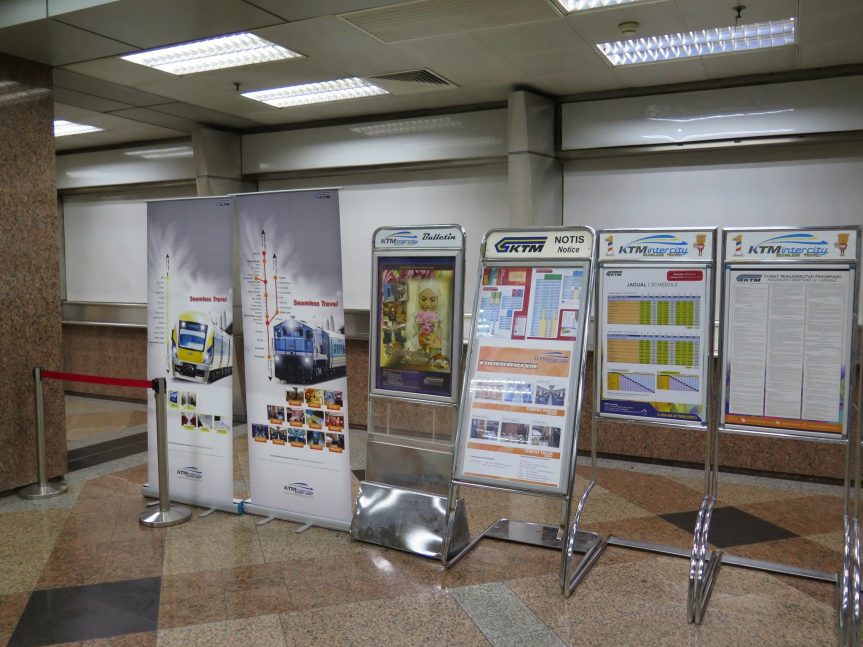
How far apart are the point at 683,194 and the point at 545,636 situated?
410cm

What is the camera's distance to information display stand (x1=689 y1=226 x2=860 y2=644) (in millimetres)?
3551

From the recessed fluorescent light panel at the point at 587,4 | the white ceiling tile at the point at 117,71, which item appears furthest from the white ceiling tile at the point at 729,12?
the white ceiling tile at the point at 117,71

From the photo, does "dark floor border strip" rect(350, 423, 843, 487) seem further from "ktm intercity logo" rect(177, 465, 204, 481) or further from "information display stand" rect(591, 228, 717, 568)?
"ktm intercity logo" rect(177, 465, 204, 481)

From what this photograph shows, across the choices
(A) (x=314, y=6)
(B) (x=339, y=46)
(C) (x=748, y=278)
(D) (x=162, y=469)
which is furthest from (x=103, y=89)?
(C) (x=748, y=278)

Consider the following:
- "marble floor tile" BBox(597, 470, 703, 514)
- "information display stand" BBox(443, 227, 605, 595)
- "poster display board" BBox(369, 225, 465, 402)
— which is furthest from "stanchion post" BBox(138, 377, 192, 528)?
"marble floor tile" BBox(597, 470, 703, 514)

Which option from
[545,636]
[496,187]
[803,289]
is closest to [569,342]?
[803,289]

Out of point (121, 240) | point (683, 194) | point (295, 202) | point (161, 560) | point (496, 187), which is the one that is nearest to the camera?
point (161, 560)

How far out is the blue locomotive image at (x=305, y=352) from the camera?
444cm

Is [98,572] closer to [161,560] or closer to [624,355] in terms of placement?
[161,560]

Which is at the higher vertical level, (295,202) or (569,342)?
(295,202)

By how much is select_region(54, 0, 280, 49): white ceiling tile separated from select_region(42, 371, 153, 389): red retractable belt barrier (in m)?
2.10

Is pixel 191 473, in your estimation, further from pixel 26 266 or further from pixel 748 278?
pixel 748 278

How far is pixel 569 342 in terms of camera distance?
384 centimetres

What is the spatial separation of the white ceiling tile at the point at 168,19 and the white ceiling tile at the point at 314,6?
99 mm
